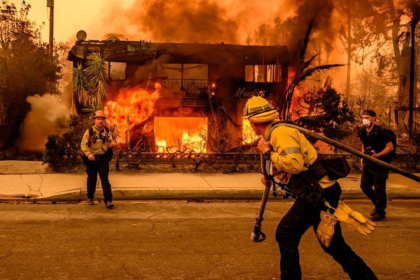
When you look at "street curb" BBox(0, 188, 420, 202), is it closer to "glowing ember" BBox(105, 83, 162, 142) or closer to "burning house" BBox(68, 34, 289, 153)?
"glowing ember" BBox(105, 83, 162, 142)

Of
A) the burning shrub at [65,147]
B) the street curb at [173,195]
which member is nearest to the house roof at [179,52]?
the burning shrub at [65,147]

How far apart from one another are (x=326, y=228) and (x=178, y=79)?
1730 centimetres

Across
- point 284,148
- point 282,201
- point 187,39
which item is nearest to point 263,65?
point 187,39

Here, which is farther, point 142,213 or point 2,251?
point 142,213

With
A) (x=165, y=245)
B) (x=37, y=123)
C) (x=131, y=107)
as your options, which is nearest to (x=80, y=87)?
(x=131, y=107)

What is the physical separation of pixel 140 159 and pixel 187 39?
12.3m

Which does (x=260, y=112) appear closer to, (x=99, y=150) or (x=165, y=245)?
(x=165, y=245)

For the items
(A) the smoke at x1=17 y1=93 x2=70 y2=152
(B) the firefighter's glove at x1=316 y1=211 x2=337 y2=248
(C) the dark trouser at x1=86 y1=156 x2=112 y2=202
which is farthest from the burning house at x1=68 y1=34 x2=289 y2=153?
(B) the firefighter's glove at x1=316 y1=211 x2=337 y2=248

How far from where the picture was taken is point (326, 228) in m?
4.11

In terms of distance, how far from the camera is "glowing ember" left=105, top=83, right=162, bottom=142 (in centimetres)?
1873

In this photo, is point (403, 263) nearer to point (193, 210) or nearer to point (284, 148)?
point (284, 148)

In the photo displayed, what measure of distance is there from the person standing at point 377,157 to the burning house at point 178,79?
11.2 metres

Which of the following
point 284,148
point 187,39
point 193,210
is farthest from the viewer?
point 187,39

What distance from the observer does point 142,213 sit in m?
8.50
